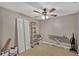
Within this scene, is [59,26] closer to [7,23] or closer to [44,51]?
[44,51]

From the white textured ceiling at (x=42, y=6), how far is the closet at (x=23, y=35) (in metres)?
0.19

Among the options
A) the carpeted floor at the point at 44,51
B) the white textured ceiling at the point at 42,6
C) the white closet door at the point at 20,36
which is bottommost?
the carpeted floor at the point at 44,51

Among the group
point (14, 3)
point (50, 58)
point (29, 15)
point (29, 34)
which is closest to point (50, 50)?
point (50, 58)

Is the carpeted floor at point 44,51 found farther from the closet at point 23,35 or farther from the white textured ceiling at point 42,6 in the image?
the white textured ceiling at point 42,6

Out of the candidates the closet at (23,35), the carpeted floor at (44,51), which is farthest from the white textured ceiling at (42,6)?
the carpeted floor at (44,51)

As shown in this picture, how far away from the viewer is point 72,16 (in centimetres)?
164

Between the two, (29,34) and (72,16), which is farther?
(29,34)

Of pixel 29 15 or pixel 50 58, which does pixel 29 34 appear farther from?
pixel 50 58

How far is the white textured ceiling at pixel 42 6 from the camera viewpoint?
5.39 ft

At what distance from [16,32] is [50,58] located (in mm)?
748

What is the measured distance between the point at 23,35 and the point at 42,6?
0.61m

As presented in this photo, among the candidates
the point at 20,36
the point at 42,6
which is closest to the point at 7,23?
the point at 20,36

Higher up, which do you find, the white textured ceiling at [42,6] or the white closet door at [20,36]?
the white textured ceiling at [42,6]

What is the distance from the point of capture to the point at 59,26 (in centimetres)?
173
